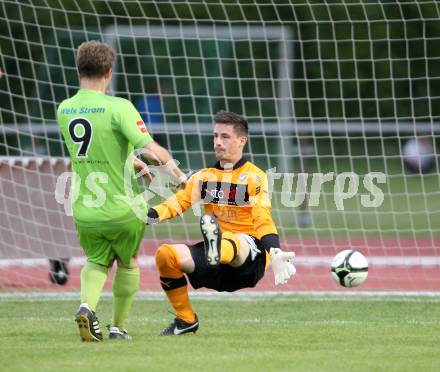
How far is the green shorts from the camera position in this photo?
7.17m

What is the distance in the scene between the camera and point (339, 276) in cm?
828

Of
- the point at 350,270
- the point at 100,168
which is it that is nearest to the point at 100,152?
the point at 100,168

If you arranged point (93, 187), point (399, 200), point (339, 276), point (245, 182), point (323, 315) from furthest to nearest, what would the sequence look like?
point (399, 200) < point (323, 315) < point (339, 276) < point (245, 182) < point (93, 187)

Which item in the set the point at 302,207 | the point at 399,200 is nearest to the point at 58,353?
the point at 302,207

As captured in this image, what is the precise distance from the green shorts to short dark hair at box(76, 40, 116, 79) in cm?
99

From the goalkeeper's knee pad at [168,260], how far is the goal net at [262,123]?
2.24 metres

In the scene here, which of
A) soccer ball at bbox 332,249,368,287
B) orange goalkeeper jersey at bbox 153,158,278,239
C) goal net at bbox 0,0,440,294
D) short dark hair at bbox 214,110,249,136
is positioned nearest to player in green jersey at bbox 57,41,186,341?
orange goalkeeper jersey at bbox 153,158,278,239

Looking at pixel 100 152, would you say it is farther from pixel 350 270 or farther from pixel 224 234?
pixel 350 270

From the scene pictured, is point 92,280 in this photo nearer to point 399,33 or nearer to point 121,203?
point 121,203

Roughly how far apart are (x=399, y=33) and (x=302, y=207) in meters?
9.06

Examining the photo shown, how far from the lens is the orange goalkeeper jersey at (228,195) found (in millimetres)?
7680

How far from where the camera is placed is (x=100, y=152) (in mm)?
7141

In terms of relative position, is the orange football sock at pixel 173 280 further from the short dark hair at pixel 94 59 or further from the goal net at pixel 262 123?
the goal net at pixel 262 123

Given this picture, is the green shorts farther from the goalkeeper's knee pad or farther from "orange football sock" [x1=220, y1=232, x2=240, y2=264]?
"orange football sock" [x1=220, y1=232, x2=240, y2=264]
